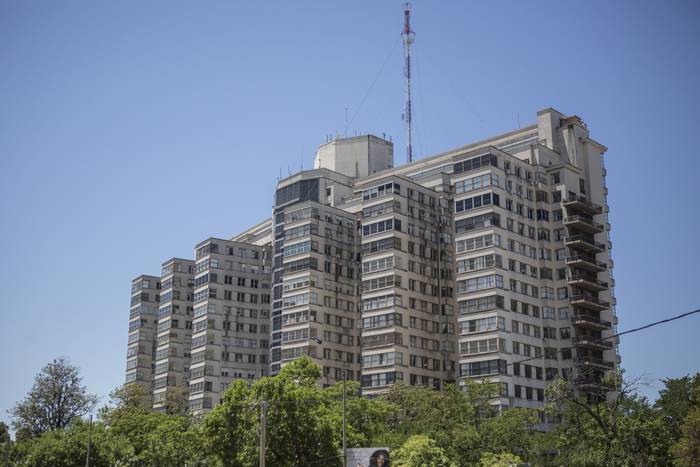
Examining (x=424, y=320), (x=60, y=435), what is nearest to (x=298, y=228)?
(x=424, y=320)

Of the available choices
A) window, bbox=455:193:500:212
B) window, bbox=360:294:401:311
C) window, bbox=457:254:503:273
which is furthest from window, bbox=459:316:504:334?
window, bbox=455:193:500:212

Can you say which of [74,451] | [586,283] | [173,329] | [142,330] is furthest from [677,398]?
[142,330]

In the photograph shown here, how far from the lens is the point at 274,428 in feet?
217

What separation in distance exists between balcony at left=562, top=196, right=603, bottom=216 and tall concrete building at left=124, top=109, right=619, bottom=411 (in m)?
0.30

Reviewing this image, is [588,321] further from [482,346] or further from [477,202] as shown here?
[477,202]

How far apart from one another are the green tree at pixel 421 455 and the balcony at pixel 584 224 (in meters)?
60.6

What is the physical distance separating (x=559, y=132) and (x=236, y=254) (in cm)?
6096

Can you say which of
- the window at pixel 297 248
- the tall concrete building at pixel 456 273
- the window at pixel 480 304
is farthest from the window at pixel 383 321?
the window at pixel 297 248

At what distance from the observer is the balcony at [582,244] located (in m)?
122

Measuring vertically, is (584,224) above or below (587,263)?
above

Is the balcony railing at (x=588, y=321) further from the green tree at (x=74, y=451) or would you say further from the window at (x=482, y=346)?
Answer: the green tree at (x=74, y=451)

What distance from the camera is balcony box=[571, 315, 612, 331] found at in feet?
391

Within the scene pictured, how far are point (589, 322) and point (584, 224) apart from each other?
575 inches

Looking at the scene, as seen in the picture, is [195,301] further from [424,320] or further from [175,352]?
[424,320]
